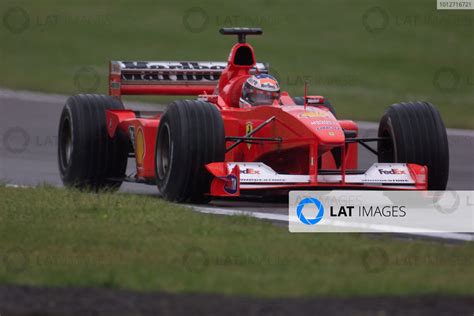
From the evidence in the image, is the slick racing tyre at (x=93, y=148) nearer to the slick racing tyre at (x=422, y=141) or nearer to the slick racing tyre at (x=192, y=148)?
the slick racing tyre at (x=192, y=148)

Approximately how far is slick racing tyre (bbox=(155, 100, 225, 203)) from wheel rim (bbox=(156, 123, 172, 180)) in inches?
12.6

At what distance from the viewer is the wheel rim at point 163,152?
1361cm

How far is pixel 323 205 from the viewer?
12.3 metres

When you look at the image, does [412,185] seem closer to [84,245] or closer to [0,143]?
[84,245]

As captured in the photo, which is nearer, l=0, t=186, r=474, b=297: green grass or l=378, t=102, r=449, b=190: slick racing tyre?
l=0, t=186, r=474, b=297: green grass

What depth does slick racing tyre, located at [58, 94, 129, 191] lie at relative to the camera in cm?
1500

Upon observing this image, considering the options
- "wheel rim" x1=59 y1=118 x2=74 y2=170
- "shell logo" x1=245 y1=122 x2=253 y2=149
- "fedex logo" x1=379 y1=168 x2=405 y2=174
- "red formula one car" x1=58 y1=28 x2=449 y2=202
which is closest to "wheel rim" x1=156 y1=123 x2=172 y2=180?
"red formula one car" x1=58 y1=28 x2=449 y2=202

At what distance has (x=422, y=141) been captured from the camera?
13.5 meters

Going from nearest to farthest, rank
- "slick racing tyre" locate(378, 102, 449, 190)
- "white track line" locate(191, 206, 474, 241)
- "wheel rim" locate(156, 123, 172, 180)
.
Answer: "white track line" locate(191, 206, 474, 241), "slick racing tyre" locate(378, 102, 449, 190), "wheel rim" locate(156, 123, 172, 180)

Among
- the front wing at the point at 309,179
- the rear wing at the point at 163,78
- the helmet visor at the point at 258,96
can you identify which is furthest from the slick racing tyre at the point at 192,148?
the rear wing at the point at 163,78

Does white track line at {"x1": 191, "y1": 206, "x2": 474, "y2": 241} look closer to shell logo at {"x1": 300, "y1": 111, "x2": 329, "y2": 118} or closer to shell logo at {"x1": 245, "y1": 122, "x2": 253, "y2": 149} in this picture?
shell logo at {"x1": 300, "y1": 111, "x2": 329, "y2": 118}

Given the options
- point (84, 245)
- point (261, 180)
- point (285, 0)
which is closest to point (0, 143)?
point (261, 180)

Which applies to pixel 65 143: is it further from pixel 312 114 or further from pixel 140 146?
pixel 312 114

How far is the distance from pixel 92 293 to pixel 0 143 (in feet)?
42.5
